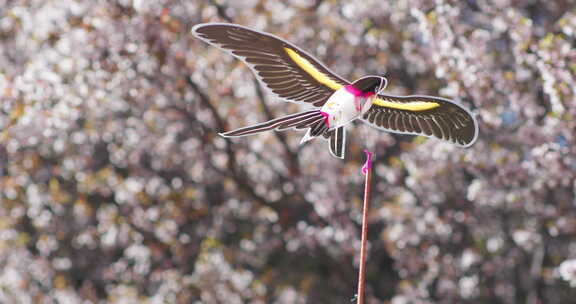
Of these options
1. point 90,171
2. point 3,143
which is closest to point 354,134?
point 90,171

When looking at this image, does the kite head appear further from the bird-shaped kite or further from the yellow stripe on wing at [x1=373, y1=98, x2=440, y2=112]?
the yellow stripe on wing at [x1=373, y1=98, x2=440, y2=112]

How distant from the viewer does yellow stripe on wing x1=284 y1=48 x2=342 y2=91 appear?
192 centimetres

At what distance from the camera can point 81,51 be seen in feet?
17.1

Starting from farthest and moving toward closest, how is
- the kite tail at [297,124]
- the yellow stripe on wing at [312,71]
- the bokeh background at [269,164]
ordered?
the bokeh background at [269,164]
the yellow stripe on wing at [312,71]
the kite tail at [297,124]

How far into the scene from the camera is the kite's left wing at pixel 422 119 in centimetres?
200

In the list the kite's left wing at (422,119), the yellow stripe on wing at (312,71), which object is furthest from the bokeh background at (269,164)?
the yellow stripe on wing at (312,71)

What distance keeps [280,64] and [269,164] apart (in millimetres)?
4934

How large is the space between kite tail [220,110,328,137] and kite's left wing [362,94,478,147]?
20cm

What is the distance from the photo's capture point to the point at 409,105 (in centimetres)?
203

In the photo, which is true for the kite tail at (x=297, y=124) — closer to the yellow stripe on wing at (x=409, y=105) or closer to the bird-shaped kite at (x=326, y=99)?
the bird-shaped kite at (x=326, y=99)

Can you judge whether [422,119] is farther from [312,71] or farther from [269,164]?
[269,164]

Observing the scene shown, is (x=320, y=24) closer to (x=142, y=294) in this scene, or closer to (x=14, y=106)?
(x=14, y=106)

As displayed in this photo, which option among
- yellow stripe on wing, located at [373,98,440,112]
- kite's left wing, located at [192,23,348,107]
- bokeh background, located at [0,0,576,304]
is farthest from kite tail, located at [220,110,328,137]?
bokeh background, located at [0,0,576,304]

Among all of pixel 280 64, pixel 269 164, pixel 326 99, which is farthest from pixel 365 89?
pixel 269 164
